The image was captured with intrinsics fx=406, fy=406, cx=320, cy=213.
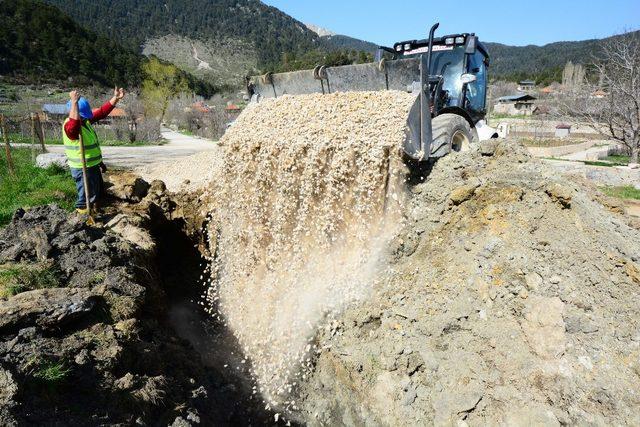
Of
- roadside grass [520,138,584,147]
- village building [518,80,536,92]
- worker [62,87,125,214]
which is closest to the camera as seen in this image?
worker [62,87,125,214]

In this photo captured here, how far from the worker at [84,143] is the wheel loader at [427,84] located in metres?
2.21

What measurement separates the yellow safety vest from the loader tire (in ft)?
14.4

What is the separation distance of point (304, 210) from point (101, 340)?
243 cm

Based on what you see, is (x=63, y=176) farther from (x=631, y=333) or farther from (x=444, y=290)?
(x=631, y=333)

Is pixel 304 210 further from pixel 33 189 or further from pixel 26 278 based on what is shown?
pixel 33 189

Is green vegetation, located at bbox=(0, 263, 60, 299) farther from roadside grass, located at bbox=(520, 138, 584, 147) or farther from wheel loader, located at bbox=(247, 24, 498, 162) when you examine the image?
roadside grass, located at bbox=(520, 138, 584, 147)

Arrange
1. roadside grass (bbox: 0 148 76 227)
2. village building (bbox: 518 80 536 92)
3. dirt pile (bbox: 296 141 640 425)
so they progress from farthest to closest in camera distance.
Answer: village building (bbox: 518 80 536 92) < roadside grass (bbox: 0 148 76 227) < dirt pile (bbox: 296 141 640 425)

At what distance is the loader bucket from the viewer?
4582 mm

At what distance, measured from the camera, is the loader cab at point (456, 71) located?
236 inches

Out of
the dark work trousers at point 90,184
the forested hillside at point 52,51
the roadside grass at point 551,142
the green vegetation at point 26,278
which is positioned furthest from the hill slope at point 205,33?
the green vegetation at point 26,278

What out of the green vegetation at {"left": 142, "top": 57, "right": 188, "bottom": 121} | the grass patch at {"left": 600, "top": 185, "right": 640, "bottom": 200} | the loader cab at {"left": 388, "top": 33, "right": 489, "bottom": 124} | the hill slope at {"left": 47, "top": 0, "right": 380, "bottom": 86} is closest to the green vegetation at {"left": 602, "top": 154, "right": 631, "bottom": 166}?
the grass patch at {"left": 600, "top": 185, "right": 640, "bottom": 200}

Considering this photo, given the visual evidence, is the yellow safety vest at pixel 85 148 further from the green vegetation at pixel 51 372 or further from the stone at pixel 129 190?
the green vegetation at pixel 51 372

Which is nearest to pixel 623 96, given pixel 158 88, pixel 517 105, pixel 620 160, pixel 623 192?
pixel 620 160

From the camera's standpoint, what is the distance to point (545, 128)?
93.7 ft
